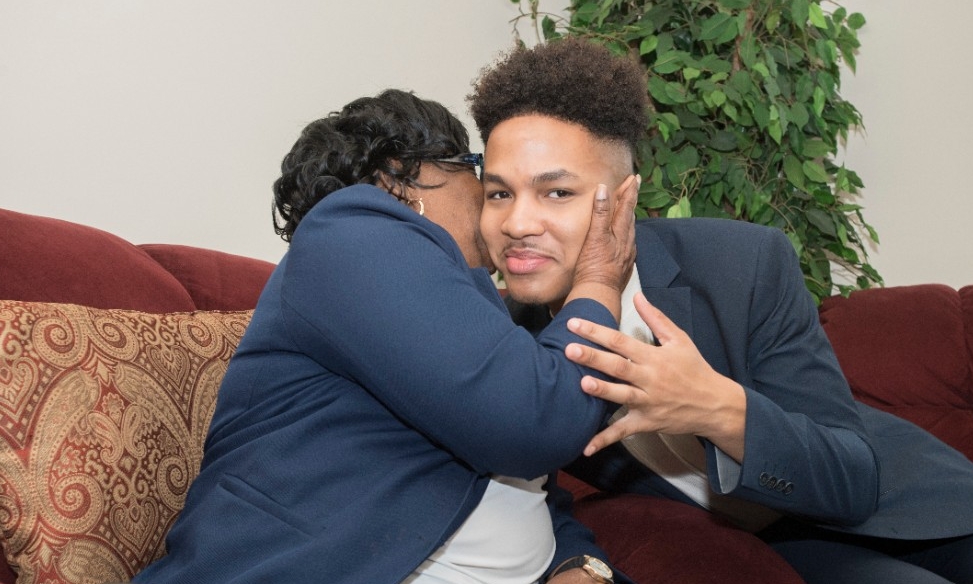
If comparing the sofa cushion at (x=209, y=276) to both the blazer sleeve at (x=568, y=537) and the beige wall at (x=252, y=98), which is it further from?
the blazer sleeve at (x=568, y=537)

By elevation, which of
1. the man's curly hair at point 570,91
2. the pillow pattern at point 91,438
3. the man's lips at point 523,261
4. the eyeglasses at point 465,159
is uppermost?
the man's curly hair at point 570,91

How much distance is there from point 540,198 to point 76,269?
2.48 feet

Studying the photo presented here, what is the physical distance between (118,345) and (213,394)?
0.18 m

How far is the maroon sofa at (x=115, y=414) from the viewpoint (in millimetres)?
1067

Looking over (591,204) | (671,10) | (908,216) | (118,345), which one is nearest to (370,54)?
(671,10)

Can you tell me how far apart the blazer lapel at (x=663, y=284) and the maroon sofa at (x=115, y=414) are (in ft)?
1.13

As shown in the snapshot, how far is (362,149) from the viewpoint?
51.1 inches

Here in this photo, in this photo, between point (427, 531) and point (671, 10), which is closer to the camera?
point (427, 531)

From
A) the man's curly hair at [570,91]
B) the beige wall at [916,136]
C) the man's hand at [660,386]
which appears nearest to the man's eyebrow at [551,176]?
the man's curly hair at [570,91]

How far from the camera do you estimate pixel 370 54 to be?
250 cm

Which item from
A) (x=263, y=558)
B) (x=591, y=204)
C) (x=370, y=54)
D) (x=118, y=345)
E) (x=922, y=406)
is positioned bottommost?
(x=922, y=406)

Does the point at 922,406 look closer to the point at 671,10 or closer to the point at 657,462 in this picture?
the point at 657,462

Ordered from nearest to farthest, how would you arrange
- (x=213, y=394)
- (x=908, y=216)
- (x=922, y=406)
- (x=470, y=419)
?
(x=470, y=419) → (x=213, y=394) → (x=922, y=406) → (x=908, y=216)

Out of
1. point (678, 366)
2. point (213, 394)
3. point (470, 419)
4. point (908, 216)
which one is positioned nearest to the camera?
point (470, 419)
